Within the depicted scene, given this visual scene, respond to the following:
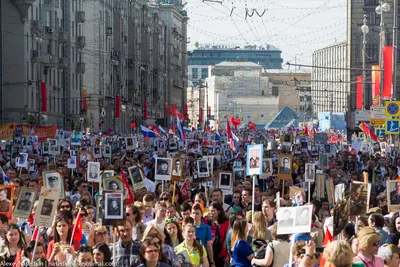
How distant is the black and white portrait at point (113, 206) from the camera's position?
41.0 feet

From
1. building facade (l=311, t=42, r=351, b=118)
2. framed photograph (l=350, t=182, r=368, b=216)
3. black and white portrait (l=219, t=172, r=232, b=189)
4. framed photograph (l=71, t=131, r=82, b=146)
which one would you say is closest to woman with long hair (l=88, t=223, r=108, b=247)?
framed photograph (l=350, t=182, r=368, b=216)

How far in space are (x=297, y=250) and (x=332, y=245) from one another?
1.69 m

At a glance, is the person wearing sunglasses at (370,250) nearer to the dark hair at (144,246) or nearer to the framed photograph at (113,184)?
the dark hair at (144,246)

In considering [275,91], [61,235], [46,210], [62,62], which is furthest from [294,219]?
[275,91]

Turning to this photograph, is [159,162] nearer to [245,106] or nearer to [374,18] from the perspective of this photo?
[374,18]

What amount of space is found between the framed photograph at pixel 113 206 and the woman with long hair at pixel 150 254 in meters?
1.95

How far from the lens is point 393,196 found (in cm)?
1553

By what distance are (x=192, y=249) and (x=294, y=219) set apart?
3.67 ft

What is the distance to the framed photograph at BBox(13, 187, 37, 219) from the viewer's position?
14.3 m

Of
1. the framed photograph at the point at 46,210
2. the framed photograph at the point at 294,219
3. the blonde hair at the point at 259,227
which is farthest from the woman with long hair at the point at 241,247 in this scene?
the framed photograph at the point at 46,210

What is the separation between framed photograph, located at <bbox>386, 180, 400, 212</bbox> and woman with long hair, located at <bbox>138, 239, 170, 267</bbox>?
535 centimetres

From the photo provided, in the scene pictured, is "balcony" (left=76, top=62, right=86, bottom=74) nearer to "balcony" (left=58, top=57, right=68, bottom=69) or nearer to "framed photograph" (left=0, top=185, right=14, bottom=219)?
"balcony" (left=58, top=57, right=68, bottom=69)

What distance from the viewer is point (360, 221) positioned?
13.2 m

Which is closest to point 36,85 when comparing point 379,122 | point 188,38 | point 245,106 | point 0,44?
point 0,44
